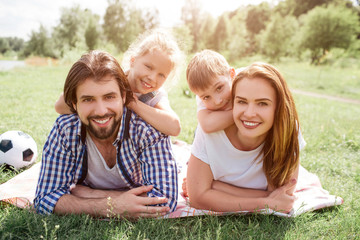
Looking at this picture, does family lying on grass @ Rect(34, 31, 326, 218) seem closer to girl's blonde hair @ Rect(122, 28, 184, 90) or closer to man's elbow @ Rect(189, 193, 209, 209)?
man's elbow @ Rect(189, 193, 209, 209)

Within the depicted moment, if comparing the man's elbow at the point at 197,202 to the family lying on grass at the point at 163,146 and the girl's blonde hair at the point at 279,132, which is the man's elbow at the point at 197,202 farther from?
the girl's blonde hair at the point at 279,132

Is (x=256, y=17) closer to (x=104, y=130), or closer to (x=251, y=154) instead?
(x=251, y=154)

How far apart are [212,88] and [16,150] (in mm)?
2717

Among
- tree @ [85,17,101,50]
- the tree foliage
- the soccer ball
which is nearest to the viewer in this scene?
the soccer ball

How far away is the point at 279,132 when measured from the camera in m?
2.52

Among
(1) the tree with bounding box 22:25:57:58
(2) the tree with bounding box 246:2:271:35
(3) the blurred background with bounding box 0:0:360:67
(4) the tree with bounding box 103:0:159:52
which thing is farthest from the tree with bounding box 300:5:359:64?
(1) the tree with bounding box 22:25:57:58

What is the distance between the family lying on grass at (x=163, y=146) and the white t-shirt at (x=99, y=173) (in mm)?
11

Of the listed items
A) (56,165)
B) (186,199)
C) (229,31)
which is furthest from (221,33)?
(56,165)

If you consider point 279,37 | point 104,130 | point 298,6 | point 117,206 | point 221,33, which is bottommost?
point 117,206

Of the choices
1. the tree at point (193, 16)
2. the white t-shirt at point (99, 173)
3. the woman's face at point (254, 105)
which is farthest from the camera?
the tree at point (193, 16)

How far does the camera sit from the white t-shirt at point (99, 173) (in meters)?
2.76

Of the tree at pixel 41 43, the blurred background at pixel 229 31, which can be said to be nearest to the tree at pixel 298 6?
the blurred background at pixel 229 31

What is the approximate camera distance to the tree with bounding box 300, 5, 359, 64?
25266 mm

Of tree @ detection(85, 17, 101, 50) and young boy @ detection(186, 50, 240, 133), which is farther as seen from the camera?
tree @ detection(85, 17, 101, 50)
